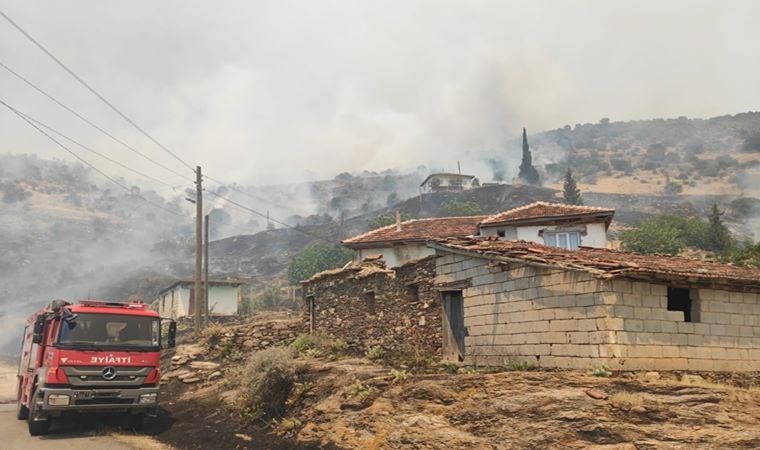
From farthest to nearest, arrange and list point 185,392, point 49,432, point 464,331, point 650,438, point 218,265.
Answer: point 218,265 → point 185,392 → point 464,331 → point 49,432 → point 650,438

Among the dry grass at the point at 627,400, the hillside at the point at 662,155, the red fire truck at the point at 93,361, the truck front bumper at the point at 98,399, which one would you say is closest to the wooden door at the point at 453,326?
the dry grass at the point at 627,400

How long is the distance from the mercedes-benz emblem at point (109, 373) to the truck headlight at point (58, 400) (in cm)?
85

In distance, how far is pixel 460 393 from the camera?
431 inches

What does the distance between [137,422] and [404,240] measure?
1785cm

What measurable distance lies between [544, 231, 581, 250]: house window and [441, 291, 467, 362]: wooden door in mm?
12712

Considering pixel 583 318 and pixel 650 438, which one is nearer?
pixel 650 438

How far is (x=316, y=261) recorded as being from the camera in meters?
57.5

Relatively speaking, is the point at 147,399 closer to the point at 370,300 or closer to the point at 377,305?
the point at 377,305

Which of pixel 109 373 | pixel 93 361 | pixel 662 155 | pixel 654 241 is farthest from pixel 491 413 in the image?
pixel 662 155

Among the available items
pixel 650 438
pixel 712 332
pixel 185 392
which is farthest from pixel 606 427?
pixel 185 392

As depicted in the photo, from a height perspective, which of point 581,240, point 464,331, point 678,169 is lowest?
point 464,331

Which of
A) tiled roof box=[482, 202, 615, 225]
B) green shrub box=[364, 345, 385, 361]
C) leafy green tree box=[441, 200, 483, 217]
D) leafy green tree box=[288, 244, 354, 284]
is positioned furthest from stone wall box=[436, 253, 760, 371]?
leafy green tree box=[441, 200, 483, 217]

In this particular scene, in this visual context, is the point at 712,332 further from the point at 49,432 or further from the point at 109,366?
the point at 49,432

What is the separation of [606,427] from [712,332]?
15.7ft
